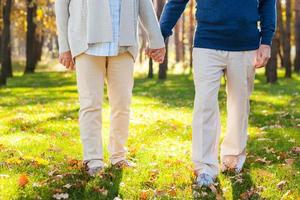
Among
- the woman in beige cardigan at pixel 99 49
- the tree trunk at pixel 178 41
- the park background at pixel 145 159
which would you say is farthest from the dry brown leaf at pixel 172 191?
the tree trunk at pixel 178 41

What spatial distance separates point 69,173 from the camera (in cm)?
551

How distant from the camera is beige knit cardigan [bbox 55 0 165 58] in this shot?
16.9ft

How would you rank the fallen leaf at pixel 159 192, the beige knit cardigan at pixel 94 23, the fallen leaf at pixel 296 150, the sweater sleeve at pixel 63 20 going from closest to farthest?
the fallen leaf at pixel 159 192, the beige knit cardigan at pixel 94 23, the sweater sleeve at pixel 63 20, the fallen leaf at pixel 296 150

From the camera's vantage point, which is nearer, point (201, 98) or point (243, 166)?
point (201, 98)

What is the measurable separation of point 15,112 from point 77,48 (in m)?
7.12

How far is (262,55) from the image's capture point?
5191 millimetres

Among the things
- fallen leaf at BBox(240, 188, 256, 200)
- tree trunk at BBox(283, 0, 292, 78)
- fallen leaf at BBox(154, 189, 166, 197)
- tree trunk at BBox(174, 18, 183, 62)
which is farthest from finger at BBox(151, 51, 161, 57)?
tree trunk at BBox(174, 18, 183, 62)

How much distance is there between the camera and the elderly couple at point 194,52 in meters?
5.11

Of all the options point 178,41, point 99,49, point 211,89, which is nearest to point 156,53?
point 99,49

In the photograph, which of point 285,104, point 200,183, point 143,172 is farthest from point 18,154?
point 285,104

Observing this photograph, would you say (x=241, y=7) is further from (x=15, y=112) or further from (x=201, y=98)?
(x=15, y=112)

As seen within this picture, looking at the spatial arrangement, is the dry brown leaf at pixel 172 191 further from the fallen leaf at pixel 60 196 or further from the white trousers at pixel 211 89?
the fallen leaf at pixel 60 196

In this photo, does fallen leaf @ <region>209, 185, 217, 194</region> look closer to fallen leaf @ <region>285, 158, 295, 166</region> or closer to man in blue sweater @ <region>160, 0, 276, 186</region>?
man in blue sweater @ <region>160, 0, 276, 186</region>

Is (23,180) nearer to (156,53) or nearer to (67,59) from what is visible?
(67,59)
